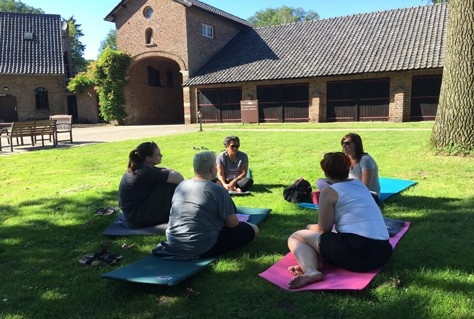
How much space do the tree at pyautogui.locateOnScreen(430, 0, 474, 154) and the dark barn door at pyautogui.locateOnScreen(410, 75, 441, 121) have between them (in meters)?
12.3

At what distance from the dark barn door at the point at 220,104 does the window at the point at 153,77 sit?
6.23 meters

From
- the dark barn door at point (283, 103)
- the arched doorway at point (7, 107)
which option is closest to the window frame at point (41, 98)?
the arched doorway at point (7, 107)

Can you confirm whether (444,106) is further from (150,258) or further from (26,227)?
(26,227)

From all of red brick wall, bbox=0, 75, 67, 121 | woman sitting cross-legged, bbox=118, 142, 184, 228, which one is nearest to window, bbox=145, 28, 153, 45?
red brick wall, bbox=0, 75, 67, 121

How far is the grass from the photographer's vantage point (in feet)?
10.0

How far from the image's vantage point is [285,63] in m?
24.5

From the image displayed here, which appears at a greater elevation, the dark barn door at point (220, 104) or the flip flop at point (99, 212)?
the dark barn door at point (220, 104)

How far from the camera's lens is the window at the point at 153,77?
1214 inches

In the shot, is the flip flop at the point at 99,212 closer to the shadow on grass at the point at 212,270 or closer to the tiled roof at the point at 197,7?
the shadow on grass at the point at 212,270

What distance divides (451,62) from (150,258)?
26.2 feet

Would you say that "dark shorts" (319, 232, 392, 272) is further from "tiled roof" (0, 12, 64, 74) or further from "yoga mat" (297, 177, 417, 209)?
"tiled roof" (0, 12, 64, 74)

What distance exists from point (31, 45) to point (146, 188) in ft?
110

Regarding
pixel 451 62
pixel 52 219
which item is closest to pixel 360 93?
pixel 451 62

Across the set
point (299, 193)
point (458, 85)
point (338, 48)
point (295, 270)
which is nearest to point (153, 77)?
point (338, 48)
